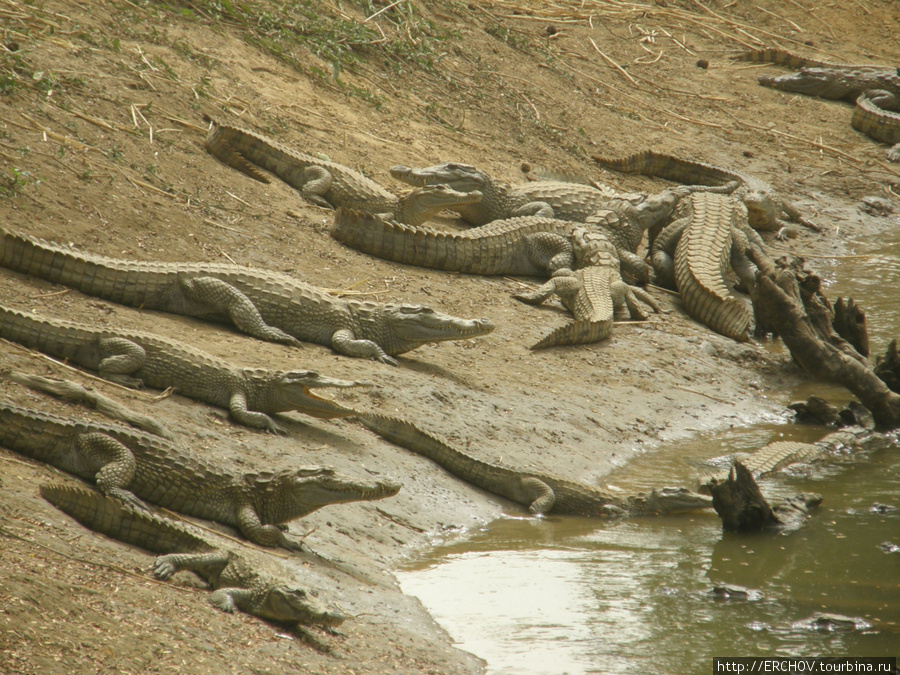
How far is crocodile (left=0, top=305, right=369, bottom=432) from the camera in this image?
5098 millimetres

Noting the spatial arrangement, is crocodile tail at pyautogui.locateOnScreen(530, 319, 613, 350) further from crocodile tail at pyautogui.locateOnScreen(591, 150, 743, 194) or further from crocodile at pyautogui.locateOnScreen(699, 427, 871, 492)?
crocodile tail at pyautogui.locateOnScreen(591, 150, 743, 194)

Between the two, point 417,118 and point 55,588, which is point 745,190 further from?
point 55,588

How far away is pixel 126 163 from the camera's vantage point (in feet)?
25.5

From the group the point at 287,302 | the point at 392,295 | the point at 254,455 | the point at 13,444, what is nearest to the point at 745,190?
the point at 392,295

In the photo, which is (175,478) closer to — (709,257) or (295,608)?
(295,608)

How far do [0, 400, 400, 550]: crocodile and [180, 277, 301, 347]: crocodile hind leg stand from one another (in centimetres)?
208

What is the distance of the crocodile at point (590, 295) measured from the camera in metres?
7.72

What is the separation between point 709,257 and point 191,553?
23.2 feet

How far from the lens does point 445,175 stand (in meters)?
9.56

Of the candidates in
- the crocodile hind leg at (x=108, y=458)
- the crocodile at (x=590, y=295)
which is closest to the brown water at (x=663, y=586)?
the crocodile hind leg at (x=108, y=458)

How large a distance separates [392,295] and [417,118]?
4.07 meters

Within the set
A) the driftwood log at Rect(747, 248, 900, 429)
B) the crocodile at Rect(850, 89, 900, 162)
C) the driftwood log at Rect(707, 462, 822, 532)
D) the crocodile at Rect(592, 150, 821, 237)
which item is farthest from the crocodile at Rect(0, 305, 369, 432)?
the crocodile at Rect(850, 89, 900, 162)

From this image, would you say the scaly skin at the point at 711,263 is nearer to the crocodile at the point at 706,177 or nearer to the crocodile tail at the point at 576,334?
the crocodile at the point at 706,177

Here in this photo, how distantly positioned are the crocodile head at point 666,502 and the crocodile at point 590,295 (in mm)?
2142
